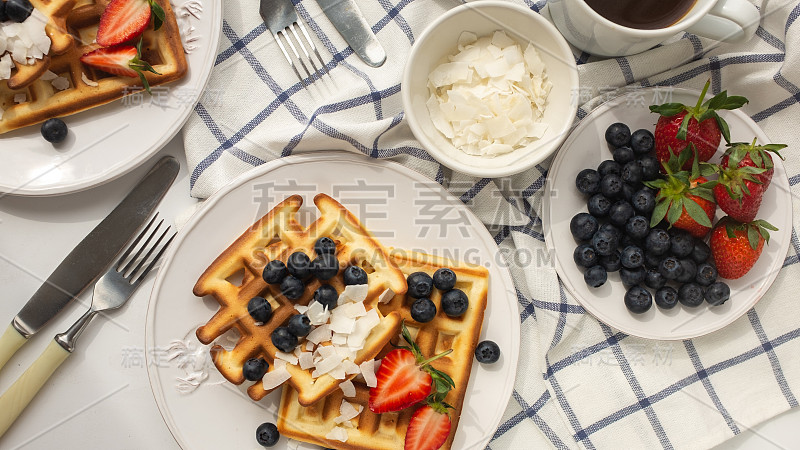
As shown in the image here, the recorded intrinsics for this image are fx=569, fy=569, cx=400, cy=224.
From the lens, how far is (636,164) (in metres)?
1.25

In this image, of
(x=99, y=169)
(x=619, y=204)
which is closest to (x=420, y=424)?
(x=619, y=204)

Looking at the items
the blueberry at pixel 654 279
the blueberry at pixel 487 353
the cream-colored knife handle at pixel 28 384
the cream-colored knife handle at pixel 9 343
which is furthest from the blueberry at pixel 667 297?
the cream-colored knife handle at pixel 9 343

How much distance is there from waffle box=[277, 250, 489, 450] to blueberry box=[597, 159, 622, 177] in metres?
0.35

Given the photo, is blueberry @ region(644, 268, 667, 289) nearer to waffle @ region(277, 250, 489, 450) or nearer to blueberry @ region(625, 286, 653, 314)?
blueberry @ region(625, 286, 653, 314)

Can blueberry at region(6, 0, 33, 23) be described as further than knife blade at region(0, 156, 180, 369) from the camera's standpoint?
No

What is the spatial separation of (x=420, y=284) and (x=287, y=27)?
0.68 m

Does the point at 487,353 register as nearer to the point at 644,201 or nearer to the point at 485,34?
the point at 644,201

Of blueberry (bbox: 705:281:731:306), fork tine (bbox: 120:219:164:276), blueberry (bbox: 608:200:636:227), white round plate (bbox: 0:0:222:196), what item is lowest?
blueberry (bbox: 705:281:731:306)

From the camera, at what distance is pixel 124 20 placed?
121 cm

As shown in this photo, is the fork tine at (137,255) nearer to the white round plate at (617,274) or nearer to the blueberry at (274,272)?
the blueberry at (274,272)

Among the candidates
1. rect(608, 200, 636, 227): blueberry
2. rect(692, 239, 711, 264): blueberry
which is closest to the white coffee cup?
rect(608, 200, 636, 227): blueberry

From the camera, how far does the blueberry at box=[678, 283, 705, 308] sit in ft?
4.14

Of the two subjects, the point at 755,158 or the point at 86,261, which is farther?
the point at 86,261

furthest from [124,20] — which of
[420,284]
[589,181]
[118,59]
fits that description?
[589,181]
